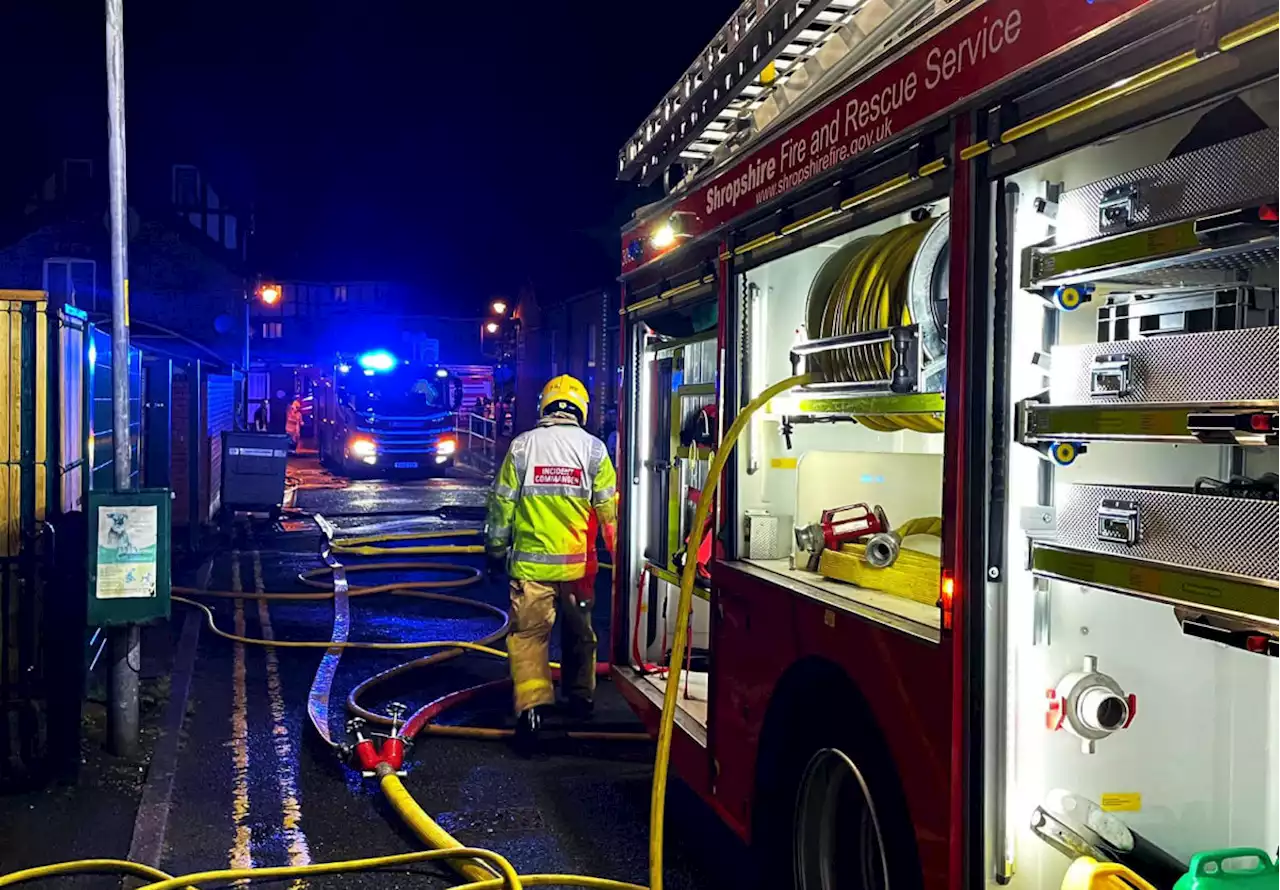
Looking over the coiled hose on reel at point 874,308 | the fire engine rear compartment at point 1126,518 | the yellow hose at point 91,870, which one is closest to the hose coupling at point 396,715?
the yellow hose at point 91,870

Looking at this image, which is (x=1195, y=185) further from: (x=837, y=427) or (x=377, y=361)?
(x=377, y=361)

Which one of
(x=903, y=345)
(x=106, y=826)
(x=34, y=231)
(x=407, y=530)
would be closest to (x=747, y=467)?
(x=903, y=345)

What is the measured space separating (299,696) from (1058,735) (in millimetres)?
5961

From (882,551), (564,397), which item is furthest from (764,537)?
(564,397)

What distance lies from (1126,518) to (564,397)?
4.58 m

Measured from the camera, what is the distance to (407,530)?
52.7ft

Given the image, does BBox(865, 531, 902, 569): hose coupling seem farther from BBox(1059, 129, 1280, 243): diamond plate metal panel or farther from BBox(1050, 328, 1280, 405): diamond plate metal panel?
BBox(1059, 129, 1280, 243): diamond plate metal panel

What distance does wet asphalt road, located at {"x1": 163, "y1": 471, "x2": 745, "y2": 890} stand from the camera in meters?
4.91

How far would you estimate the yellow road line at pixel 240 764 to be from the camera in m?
4.93

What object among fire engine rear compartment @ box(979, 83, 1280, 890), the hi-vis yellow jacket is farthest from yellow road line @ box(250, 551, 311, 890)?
fire engine rear compartment @ box(979, 83, 1280, 890)

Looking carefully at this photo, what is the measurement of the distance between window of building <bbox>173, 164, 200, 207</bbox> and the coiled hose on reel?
3194 cm

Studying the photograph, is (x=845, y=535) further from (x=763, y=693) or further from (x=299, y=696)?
(x=299, y=696)

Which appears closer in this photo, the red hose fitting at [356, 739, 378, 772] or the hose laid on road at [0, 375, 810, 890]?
the hose laid on road at [0, 375, 810, 890]

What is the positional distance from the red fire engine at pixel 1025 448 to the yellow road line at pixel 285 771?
194cm
